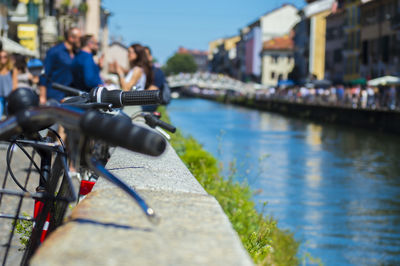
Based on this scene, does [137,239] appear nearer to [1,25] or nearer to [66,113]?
[66,113]

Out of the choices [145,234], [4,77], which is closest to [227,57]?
[4,77]

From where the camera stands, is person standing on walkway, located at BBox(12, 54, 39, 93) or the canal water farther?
person standing on walkway, located at BBox(12, 54, 39, 93)

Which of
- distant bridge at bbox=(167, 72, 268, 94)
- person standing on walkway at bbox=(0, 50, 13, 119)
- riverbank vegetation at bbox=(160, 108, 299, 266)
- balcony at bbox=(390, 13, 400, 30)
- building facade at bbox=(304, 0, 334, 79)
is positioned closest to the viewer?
riverbank vegetation at bbox=(160, 108, 299, 266)

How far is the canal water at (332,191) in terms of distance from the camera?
9.45 metres

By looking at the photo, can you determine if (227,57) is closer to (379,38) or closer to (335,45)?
(335,45)

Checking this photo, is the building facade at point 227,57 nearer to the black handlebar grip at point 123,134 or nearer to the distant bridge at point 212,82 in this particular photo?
the distant bridge at point 212,82

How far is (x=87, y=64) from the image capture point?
25.3 ft

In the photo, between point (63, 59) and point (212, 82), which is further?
point (212, 82)

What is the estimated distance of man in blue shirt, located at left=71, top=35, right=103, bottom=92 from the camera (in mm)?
7727

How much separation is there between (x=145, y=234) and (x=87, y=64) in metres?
6.01

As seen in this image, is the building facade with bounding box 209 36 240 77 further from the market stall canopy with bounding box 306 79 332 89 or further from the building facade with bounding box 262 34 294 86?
the market stall canopy with bounding box 306 79 332 89

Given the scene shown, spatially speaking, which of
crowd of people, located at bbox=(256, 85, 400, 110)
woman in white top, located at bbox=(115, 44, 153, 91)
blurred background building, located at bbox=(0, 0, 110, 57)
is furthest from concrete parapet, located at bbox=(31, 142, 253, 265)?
crowd of people, located at bbox=(256, 85, 400, 110)

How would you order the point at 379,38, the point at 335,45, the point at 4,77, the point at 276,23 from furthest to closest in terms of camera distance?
the point at 276,23, the point at 335,45, the point at 379,38, the point at 4,77

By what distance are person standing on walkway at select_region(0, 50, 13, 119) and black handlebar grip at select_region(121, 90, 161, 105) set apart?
7723 mm
